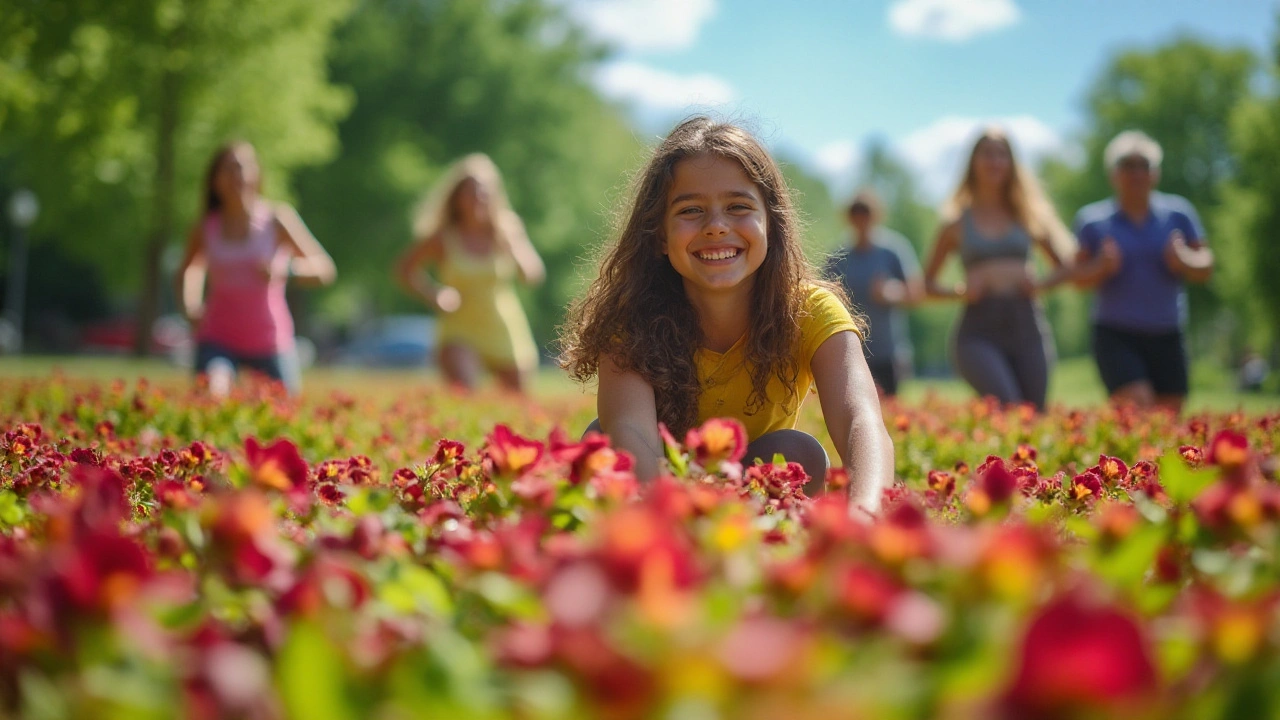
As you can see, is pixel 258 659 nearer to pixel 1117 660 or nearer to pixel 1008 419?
pixel 1117 660

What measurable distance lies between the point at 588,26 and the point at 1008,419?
31401 millimetres

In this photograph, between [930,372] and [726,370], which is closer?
[726,370]

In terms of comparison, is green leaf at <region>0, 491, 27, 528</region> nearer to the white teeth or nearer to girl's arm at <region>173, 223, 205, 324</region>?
the white teeth

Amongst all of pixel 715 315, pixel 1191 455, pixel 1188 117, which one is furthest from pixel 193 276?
pixel 1188 117

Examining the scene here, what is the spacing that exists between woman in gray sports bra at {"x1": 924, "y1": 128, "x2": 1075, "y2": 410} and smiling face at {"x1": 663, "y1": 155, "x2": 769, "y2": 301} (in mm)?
4328

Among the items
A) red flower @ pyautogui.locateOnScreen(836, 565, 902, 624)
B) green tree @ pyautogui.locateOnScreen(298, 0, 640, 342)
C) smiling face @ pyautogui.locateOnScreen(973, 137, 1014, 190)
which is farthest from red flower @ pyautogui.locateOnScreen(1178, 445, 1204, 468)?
green tree @ pyautogui.locateOnScreen(298, 0, 640, 342)

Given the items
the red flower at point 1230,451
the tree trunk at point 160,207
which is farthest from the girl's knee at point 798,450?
the tree trunk at point 160,207

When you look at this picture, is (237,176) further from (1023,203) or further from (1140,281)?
(1140,281)

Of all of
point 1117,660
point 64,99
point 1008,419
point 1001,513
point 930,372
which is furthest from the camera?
point 930,372

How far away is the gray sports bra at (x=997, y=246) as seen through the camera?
818cm

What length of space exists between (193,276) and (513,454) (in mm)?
7193

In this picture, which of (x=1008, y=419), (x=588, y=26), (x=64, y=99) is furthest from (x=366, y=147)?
(x=1008, y=419)

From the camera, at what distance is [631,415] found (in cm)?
350

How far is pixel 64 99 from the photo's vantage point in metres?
18.0
